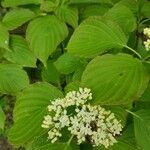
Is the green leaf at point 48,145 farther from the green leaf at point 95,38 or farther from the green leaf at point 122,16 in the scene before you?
the green leaf at point 122,16

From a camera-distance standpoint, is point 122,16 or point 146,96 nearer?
point 146,96

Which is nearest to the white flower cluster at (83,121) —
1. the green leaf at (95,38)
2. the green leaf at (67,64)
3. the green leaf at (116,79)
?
the green leaf at (116,79)

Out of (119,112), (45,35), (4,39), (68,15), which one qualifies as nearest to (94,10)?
(68,15)

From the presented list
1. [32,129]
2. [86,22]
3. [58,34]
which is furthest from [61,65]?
[32,129]

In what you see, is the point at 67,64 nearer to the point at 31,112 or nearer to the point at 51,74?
the point at 51,74

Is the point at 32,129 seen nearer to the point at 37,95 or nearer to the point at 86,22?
the point at 37,95

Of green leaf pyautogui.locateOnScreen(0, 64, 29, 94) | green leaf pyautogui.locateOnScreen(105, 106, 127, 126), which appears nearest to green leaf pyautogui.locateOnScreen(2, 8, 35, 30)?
green leaf pyautogui.locateOnScreen(0, 64, 29, 94)
